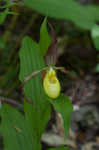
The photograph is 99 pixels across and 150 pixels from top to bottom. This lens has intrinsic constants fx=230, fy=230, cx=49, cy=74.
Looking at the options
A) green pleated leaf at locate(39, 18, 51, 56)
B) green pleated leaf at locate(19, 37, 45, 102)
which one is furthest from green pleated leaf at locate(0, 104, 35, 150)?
green pleated leaf at locate(39, 18, 51, 56)

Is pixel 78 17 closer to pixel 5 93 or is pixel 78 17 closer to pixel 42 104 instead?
pixel 5 93

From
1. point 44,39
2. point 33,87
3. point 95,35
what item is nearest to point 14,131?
→ point 33,87

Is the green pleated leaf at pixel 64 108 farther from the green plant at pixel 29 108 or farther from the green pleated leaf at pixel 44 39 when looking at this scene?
the green pleated leaf at pixel 44 39

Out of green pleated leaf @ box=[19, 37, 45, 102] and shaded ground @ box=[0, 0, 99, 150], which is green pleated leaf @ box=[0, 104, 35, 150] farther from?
shaded ground @ box=[0, 0, 99, 150]

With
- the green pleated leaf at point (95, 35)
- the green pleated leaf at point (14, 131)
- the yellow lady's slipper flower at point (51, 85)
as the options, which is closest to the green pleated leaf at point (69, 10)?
the green pleated leaf at point (95, 35)

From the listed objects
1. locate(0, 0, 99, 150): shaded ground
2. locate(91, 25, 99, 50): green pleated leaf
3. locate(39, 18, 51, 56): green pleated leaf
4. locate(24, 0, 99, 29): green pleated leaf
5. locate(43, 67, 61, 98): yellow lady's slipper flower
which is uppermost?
locate(24, 0, 99, 29): green pleated leaf

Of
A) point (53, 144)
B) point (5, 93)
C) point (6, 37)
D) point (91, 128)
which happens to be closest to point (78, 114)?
point (91, 128)

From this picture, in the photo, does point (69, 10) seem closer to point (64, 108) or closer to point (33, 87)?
point (33, 87)
